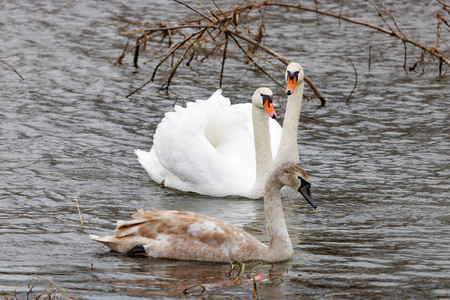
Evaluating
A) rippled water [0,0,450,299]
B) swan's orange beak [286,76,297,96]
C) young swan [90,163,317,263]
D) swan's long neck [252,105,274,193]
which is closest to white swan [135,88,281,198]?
swan's long neck [252,105,274,193]

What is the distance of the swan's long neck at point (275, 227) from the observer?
24.0 feet

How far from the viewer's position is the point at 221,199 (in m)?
9.84

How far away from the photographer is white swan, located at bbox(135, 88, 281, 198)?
9.82 m

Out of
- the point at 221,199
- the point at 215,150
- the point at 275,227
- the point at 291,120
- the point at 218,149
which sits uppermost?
the point at 275,227

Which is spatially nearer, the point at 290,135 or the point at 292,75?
the point at 290,135

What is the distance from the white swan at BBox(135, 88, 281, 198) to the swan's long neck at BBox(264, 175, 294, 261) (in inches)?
85.5

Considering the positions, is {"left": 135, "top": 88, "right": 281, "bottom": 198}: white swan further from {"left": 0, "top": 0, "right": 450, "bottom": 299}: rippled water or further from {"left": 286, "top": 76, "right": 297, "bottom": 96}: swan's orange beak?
{"left": 286, "top": 76, "right": 297, "bottom": 96}: swan's orange beak

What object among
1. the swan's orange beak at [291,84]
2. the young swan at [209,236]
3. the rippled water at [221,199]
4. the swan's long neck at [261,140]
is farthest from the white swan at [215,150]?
the young swan at [209,236]

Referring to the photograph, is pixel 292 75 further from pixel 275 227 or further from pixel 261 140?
pixel 275 227

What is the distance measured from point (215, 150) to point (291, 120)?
3.24 feet

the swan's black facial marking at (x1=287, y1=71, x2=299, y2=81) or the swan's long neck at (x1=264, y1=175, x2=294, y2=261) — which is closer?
the swan's long neck at (x1=264, y1=175, x2=294, y2=261)

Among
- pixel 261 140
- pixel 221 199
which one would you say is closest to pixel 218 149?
pixel 261 140

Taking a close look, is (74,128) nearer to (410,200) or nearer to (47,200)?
(47,200)

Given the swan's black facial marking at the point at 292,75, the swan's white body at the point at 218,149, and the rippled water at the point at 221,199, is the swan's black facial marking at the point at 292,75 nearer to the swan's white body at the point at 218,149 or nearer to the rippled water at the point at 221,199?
the swan's white body at the point at 218,149
